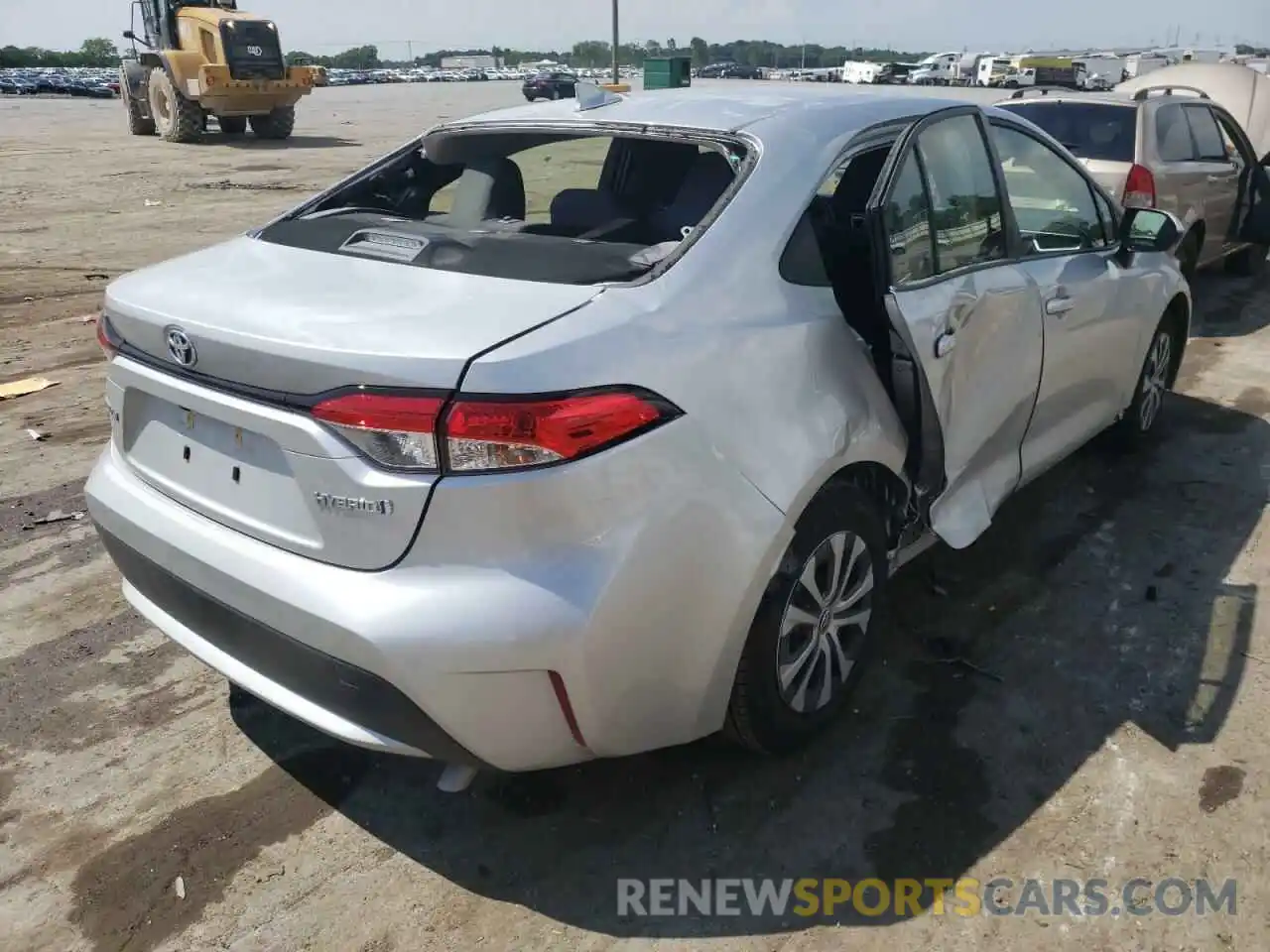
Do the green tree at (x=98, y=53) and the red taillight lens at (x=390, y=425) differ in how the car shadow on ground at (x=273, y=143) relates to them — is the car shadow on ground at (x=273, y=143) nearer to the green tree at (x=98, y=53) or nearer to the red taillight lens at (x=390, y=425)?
the red taillight lens at (x=390, y=425)

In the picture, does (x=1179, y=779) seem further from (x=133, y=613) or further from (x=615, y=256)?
(x=133, y=613)

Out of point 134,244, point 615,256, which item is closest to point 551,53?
point 134,244

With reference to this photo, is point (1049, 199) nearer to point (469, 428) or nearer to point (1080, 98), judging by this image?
point (469, 428)

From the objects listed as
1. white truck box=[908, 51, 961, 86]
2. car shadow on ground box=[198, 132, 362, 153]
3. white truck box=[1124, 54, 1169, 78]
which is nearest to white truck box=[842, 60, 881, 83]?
white truck box=[908, 51, 961, 86]

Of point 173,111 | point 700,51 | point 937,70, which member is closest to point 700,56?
point 700,51

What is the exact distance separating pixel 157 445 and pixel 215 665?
570mm

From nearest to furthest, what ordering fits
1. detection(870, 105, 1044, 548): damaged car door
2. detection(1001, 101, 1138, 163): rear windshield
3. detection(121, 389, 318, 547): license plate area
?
detection(121, 389, 318, 547): license plate area
detection(870, 105, 1044, 548): damaged car door
detection(1001, 101, 1138, 163): rear windshield

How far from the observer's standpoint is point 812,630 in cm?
275

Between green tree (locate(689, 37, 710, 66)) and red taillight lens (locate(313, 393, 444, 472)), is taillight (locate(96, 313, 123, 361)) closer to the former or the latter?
red taillight lens (locate(313, 393, 444, 472))

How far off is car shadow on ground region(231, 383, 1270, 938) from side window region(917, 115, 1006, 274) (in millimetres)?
1238

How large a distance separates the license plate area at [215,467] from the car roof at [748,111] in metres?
1.44

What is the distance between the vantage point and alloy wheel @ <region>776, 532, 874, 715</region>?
2662 millimetres

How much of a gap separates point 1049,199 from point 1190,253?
15.6 feet

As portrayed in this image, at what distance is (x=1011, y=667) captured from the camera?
10.9 ft
